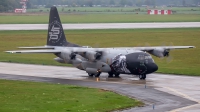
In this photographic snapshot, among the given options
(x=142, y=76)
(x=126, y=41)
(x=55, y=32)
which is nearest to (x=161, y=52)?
(x=142, y=76)

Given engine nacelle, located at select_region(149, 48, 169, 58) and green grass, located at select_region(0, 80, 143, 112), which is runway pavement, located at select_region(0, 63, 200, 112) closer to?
green grass, located at select_region(0, 80, 143, 112)

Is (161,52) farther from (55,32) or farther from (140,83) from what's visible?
(55,32)

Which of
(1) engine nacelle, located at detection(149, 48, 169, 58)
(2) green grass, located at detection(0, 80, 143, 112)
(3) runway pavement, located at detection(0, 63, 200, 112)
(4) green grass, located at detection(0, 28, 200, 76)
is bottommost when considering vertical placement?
(4) green grass, located at detection(0, 28, 200, 76)

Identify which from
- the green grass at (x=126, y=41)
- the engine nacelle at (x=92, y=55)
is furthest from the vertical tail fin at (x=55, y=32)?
the green grass at (x=126, y=41)

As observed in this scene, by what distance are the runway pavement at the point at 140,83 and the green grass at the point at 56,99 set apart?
1804 millimetres

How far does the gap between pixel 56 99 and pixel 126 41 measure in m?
51.3

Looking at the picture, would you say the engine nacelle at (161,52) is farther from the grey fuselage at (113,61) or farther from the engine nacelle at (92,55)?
the engine nacelle at (92,55)

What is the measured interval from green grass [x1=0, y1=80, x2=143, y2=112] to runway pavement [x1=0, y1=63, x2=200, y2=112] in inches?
71.0

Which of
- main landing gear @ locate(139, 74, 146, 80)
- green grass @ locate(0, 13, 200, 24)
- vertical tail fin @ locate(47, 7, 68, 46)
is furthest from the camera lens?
green grass @ locate(0, 13, 200, 24)

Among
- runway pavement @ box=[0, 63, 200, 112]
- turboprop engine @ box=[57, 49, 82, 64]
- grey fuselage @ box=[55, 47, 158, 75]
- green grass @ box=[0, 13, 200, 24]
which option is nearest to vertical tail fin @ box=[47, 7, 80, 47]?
runway pavement @ box=[0, 63, 200, 112]

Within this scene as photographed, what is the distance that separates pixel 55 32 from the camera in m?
56.7

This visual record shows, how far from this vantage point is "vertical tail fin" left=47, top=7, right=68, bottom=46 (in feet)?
186

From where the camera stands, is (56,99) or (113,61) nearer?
(56,99)

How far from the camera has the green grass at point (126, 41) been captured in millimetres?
63334
